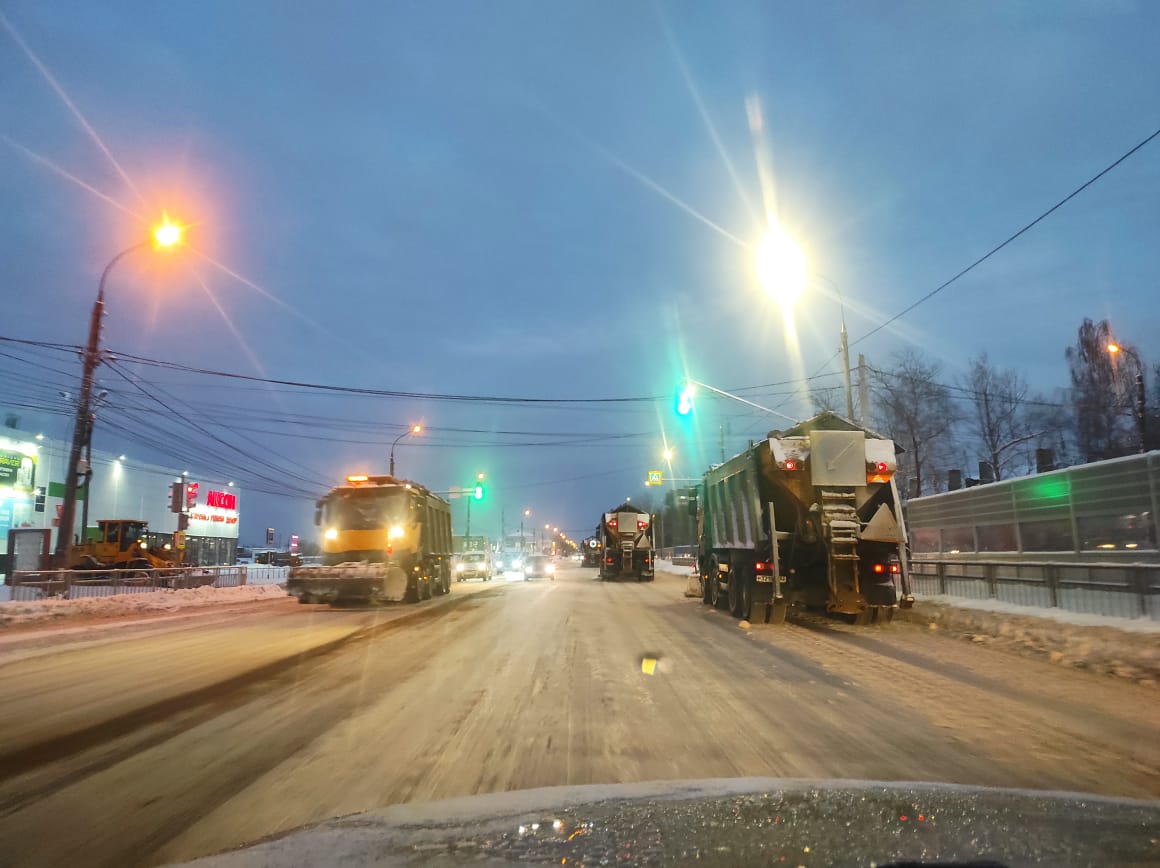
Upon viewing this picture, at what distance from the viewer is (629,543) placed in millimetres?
42531

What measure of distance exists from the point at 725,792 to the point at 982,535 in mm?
23285

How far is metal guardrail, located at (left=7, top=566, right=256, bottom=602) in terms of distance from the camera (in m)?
23.0

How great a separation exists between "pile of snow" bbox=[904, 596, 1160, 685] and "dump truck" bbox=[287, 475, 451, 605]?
1333cm

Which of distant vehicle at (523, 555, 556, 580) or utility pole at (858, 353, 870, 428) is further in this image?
distant vehicle at (523, 555, 556, 580)

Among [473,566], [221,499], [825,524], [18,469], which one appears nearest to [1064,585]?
[825,524]

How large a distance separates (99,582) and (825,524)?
75.8 feet

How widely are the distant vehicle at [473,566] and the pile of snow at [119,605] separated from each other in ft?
68.6

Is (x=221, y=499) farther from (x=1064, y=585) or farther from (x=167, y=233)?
(x=1064, y=585)

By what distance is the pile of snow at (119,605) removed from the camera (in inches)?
742

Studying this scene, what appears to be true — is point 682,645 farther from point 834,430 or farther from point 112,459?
point 112,459

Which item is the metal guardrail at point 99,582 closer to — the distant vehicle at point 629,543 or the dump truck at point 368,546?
the dump truck at point 368,546

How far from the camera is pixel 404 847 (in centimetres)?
366

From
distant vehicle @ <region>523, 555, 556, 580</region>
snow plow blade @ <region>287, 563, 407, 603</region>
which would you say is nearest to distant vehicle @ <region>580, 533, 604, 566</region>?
distant vehicle @ <region>523, 555, 556, 580</region>

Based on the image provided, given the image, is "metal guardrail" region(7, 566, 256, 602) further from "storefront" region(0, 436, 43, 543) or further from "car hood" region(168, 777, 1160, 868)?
"car hood" region(168, 777, 1160, 868)
